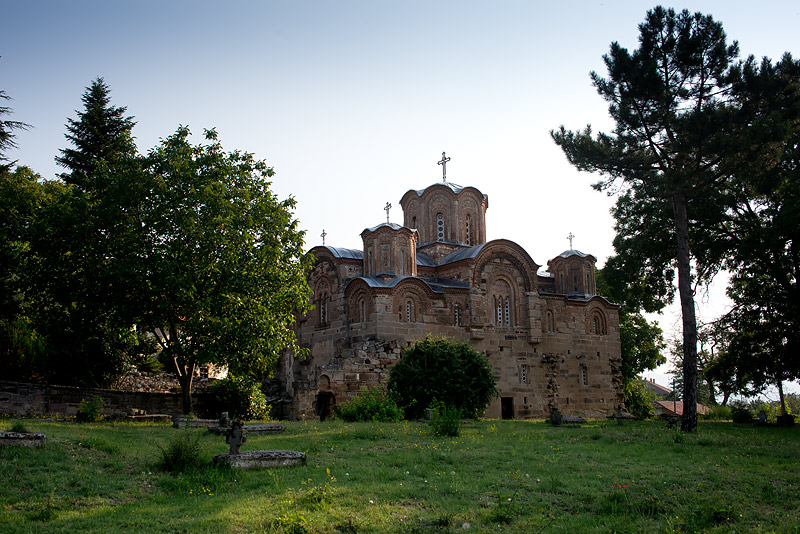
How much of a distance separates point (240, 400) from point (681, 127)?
Answer: 50.2ft

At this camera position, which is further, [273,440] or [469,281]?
[469,281]

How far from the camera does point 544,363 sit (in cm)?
2681

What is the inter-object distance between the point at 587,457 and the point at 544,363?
15.7 m

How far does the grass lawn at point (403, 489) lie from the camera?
7.13m

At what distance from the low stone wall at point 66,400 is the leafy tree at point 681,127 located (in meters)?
14.5

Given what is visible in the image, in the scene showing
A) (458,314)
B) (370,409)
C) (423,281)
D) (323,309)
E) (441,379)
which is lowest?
(370,409)

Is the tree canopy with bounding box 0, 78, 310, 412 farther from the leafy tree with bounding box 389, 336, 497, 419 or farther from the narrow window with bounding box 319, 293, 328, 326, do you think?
the narrow window with bounding box 319, 293, 328, 326

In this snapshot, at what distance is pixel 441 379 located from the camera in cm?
1988

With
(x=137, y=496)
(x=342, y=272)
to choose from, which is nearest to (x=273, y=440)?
(x=137, y=496)

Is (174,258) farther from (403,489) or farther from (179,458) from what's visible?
(403,489)

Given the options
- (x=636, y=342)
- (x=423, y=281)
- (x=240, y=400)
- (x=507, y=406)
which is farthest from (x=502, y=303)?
(x=636, y=342)

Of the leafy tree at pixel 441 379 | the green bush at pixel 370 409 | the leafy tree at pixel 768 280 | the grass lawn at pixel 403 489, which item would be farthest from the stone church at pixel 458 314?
the grass lawn at pixel 403 489

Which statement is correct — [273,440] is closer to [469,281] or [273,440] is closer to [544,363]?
[469,281]

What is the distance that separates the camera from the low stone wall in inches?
699
